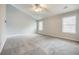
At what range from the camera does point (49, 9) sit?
244 cm

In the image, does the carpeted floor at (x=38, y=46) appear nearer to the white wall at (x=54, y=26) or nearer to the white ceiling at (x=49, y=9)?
the white wall at (x=54, y=26)

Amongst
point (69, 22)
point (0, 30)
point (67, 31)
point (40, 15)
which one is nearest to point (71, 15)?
point (69, 22)

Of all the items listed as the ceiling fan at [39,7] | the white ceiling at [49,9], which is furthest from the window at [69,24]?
the ceiling fan at [39,7]

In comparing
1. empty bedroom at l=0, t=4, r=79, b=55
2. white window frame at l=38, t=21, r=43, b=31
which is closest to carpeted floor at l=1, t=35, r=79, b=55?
empty bedroom at l=0, t=4, r=79, b=55

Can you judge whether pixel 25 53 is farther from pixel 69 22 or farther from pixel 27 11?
pixel 69 22

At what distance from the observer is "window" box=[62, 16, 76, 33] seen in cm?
233

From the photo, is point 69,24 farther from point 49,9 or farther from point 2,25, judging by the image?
point 2,25

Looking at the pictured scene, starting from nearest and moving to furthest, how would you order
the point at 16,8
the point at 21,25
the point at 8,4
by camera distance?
the point at 8,4 → the point at 16,8 → the point at 21,25

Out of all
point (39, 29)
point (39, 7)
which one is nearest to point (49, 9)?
point (39, 7)

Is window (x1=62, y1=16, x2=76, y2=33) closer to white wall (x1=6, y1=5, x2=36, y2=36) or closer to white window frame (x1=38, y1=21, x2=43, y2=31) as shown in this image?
white window frame (x1=38, y1=21, x2=43, y2=31)

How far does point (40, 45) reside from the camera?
2473 millimetres

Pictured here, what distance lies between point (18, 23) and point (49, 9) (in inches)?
34.7

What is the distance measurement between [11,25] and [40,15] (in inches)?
30.9
